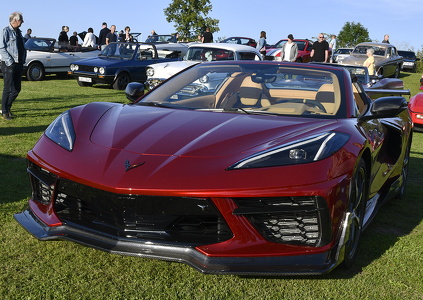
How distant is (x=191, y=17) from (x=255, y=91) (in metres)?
48.2

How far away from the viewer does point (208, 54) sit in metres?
14.3

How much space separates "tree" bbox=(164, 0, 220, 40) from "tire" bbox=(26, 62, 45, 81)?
32.8 m

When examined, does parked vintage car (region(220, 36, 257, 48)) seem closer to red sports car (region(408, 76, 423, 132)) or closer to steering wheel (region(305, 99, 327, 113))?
red sports car (region(408, 76, 423, 132))

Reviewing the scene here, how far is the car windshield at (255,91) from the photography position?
427cm

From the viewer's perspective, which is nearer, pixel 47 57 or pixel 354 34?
pixel 47 57

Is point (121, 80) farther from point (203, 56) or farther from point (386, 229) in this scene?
point (386, 229)

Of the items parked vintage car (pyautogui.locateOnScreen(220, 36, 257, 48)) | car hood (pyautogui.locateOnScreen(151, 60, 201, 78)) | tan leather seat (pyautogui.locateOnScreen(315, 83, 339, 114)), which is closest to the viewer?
tan leather seat (pyautogui.locateOnScreen(315, 83, 339, 114))

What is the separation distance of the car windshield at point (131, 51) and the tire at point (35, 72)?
2.55m

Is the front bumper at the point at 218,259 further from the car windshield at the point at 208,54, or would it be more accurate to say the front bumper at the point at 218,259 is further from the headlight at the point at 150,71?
the headlight at the point at 150,71

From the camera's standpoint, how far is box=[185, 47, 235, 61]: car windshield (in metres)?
14.0

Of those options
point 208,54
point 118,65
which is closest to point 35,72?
point 118,65

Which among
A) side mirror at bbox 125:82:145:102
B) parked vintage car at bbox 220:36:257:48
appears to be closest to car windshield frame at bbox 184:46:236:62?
side mirror at bbox 125:82:145:102

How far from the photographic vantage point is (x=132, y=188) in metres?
3.04

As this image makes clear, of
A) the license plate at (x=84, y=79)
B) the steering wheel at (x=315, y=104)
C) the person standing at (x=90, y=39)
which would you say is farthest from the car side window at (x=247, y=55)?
the person standing at (x=90, y=39)
